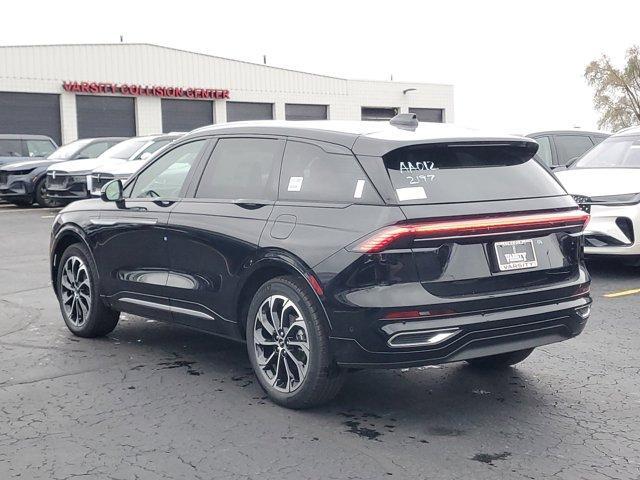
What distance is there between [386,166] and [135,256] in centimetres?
238

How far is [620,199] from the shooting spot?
948cm

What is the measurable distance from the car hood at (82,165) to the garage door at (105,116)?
18.2 metres

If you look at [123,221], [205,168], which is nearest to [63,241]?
[123,221]

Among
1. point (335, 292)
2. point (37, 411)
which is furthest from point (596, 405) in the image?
point (37, 411)

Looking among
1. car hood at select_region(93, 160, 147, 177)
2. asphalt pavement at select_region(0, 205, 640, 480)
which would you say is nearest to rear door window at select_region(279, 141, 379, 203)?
asphalt pavement at select_region(0, 205, 640, 480)

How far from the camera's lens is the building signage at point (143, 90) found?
121 ft

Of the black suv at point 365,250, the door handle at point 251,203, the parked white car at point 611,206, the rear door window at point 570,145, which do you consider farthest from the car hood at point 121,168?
the door handle at point 251,203

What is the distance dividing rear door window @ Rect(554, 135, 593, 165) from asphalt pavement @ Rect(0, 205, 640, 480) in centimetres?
717

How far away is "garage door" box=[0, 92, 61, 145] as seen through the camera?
1366 inches

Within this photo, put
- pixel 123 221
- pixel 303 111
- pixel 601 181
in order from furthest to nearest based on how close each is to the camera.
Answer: pixel 303 111, pixel 601 181, pixel 123 221

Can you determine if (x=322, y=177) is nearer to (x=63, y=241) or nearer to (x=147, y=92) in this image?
(x=63, y=241)

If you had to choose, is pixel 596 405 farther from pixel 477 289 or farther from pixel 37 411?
pixel 37 411

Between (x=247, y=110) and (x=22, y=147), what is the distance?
21.8 m

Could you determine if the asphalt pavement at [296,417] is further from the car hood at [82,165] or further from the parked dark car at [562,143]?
the car hood at [82,165]
